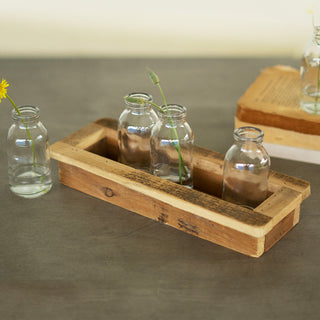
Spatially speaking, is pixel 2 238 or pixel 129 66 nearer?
pixel 2 238

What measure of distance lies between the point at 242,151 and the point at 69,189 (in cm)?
36

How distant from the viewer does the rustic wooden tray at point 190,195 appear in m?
0.90

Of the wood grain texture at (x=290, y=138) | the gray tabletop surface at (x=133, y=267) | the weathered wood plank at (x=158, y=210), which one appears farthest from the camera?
the wood grain texture at (x=290, y=138)

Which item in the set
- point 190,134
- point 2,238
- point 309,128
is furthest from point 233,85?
point 2,238

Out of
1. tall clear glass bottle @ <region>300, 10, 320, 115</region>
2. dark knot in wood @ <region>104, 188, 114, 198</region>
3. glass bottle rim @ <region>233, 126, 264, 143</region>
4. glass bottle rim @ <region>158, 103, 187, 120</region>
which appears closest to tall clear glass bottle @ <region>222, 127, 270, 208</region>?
glass bottle rim @ <region>233, 126, 264, 143</region>

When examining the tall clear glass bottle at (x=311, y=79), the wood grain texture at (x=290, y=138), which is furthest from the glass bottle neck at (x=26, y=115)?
the tall clear glass bottle at (x=311, y=79)

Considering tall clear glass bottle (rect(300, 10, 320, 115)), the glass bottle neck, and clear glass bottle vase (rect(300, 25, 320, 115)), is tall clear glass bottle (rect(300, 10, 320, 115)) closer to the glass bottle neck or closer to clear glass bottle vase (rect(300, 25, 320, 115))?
clear glass bottle vase (rect(300, 25, 320, 115))

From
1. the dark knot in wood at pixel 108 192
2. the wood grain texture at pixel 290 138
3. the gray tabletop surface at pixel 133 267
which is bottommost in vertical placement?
the gray tabletop surface at pixel 133 267

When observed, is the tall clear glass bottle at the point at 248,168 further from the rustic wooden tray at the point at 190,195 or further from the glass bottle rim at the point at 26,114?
the glass bottle rim at the point at 26,114

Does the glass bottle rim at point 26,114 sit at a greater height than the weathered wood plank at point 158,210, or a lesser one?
greater

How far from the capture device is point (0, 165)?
4.05ft

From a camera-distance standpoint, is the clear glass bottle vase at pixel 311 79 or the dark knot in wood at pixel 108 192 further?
the clear glass bottle vase at pixel 311 79

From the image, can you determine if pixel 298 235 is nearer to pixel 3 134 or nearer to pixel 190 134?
pixel 190 134

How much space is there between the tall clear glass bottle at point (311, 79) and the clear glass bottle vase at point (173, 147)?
362mm
